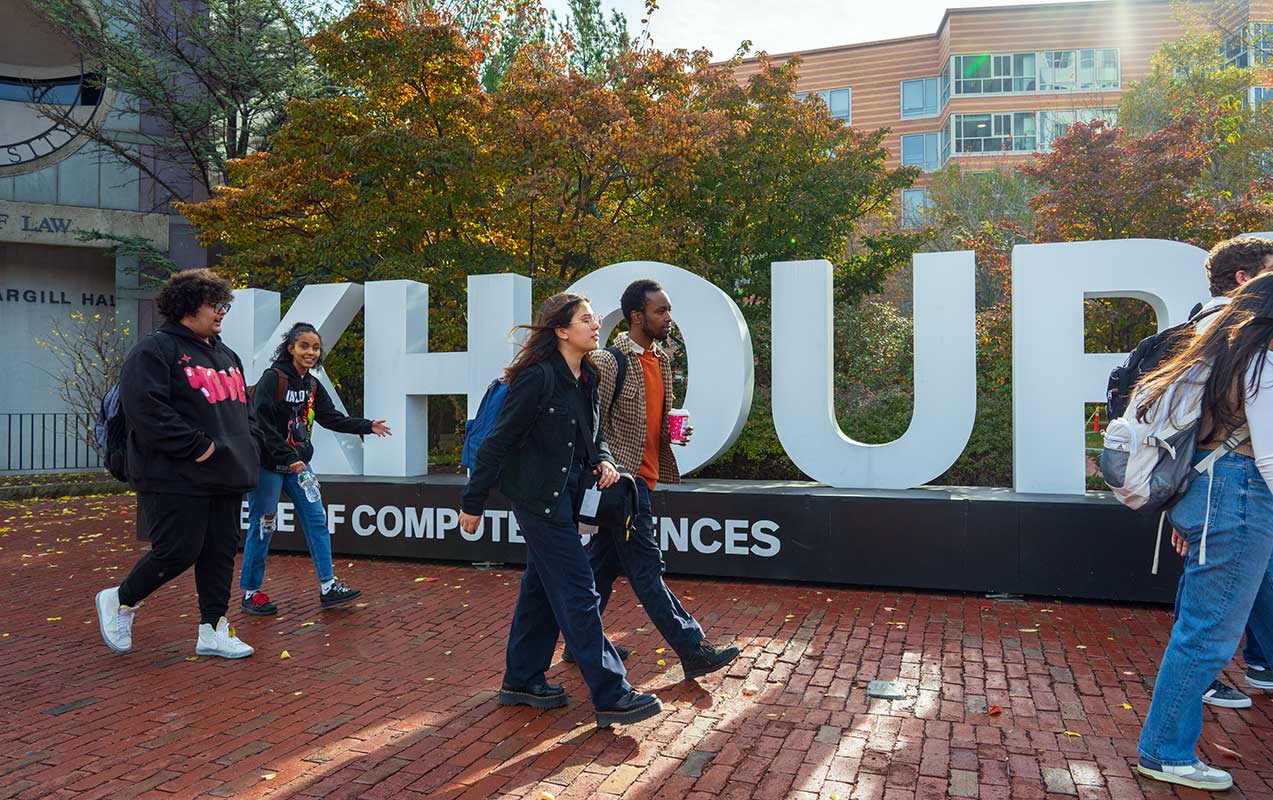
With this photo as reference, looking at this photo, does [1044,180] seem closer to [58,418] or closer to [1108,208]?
[1108,208]

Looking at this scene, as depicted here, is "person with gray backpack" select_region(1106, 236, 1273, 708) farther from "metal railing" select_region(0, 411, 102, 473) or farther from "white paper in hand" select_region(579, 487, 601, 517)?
"metal railing" select_region(0, 411, 102, 473)

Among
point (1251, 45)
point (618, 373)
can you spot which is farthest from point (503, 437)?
point (1251, 45)

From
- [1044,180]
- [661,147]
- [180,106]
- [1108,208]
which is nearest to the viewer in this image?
[661,147]

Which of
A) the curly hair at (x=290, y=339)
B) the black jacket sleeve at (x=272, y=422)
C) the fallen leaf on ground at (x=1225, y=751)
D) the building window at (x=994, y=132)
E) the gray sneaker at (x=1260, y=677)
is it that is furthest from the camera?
the building window at (x=994, y=132)

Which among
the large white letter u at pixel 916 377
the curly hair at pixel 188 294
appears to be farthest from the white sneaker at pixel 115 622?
the large white letter u at pixel 916 377

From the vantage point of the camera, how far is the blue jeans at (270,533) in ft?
19.0

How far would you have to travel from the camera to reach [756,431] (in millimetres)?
12078

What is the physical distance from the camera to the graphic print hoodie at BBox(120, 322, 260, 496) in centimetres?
456

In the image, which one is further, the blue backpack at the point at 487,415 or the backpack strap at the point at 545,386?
the blue backpack at the point at 487,415

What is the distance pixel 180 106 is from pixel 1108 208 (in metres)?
15.3

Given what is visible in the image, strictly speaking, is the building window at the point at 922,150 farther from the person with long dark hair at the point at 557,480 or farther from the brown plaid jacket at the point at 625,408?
the person with long dark hair at the point at 557,480

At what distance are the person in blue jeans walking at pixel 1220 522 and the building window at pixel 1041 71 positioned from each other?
3872 cm

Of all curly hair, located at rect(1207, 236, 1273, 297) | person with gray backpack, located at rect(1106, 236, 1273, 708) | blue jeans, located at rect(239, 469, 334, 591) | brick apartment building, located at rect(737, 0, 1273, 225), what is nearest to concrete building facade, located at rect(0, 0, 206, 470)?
blue jeans, located at rect(239, 469, 334, 591)

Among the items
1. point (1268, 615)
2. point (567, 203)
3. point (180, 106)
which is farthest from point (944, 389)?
point (180, 106)
